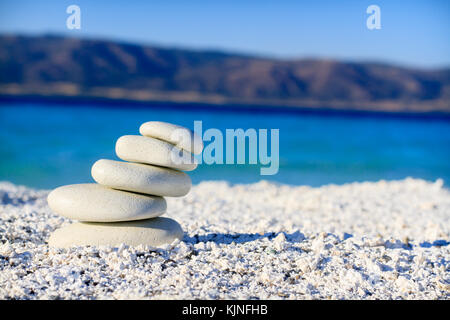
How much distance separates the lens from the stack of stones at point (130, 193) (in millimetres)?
4238

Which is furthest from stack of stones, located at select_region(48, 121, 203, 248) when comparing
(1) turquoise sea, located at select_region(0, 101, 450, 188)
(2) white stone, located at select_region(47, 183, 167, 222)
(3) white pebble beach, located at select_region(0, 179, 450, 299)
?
(1) turquoise sea, located at select_region(0, 101, 450, 188)

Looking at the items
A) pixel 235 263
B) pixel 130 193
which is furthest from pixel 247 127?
pixel 235 263

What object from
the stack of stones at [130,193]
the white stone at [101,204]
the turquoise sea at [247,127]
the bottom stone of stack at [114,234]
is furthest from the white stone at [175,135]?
the turquoise sea at [247,127]

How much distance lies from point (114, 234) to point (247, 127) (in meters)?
19.4

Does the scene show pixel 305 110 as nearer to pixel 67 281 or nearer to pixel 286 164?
pixel 286 164

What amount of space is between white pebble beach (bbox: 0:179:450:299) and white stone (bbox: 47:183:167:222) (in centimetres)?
30

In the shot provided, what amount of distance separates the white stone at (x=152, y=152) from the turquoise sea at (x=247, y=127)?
6863 millimetres

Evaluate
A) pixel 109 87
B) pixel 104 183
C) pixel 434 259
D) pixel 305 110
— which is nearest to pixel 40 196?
pixel 104 183

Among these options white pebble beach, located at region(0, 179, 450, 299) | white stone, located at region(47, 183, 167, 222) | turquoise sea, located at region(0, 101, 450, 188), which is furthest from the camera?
turquoise sea, located at region(0, 101, 450, 188)

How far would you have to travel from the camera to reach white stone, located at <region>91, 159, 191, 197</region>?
424 cm

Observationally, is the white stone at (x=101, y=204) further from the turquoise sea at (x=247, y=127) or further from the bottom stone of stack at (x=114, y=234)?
the turquoise sea at (x=247, y=127)

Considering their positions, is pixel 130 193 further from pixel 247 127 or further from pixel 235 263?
pixel 247 127

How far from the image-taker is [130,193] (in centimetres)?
440

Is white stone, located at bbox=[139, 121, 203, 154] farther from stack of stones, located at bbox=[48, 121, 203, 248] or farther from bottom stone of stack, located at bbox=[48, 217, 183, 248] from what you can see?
bottom stone of stack, located at bbox=[48, 217, 183, 248]
